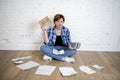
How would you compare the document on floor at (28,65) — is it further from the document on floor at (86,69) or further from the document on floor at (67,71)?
the document on floor at (86,69)

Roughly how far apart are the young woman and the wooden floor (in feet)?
0.51

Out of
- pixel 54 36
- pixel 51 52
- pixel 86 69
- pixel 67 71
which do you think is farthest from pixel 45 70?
pixel 54 36

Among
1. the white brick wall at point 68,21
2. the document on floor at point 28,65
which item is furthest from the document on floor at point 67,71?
the white brick wall at point 68,21

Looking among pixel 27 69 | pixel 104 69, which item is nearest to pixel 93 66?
pixel 104 69

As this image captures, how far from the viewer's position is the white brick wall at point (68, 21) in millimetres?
2945

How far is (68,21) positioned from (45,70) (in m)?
1.24

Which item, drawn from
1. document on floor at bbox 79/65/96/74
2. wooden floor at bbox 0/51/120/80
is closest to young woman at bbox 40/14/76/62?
wooden floor at bbox 0/51/120/80

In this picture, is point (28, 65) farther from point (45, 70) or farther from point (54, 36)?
point (54, 36)

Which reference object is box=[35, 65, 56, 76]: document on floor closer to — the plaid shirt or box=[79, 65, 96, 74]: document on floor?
box=[79, 65, 96, 74]: document on floor

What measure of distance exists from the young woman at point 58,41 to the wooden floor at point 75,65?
0.51ft

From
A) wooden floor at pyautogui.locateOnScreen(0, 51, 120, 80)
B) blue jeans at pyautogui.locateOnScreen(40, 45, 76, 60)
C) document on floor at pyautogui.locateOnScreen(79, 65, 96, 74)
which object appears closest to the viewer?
wooden floor at pyautogui.locateOnScreen(0, 51, 120, 80)

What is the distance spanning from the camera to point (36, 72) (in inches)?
84.5

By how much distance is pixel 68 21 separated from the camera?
3.03 metres

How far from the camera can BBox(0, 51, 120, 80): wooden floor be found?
6.67ft
